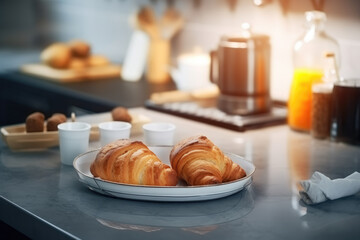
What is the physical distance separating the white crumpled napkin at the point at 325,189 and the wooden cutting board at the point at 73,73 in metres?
1.78

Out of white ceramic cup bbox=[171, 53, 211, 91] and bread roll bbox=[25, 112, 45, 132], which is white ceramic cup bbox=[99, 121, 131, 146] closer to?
bread roll bbox=[25, 112, 45, 132]

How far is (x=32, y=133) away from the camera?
1.76 metres

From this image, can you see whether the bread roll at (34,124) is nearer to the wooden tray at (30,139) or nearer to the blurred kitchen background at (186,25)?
the wooden tray at (30,139)

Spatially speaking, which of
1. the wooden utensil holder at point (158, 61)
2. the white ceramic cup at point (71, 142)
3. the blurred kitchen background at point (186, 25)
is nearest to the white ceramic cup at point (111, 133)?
the white ceramic cup at point (71, 142)

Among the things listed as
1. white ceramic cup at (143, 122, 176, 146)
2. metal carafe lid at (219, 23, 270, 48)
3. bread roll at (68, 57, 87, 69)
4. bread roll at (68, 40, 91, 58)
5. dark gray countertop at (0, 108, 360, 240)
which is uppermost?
metal carafe lid at (219, 23, 270, 48)

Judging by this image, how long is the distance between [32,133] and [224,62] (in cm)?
69

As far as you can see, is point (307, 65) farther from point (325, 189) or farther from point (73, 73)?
point (73, 73)

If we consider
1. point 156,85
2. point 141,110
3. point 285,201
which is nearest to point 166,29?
point 156,85

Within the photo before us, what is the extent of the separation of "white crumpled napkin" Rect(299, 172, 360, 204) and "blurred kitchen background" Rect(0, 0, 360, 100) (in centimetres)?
83

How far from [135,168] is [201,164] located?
133 mm

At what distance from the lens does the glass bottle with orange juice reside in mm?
1994

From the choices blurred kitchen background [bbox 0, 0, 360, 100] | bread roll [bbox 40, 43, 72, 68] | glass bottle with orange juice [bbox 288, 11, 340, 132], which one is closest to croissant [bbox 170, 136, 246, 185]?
glass bottle with orange juice [bbox 288, 11, 340, 132]

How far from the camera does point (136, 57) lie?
2988mm

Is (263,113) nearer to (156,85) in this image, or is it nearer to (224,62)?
(224,62)
